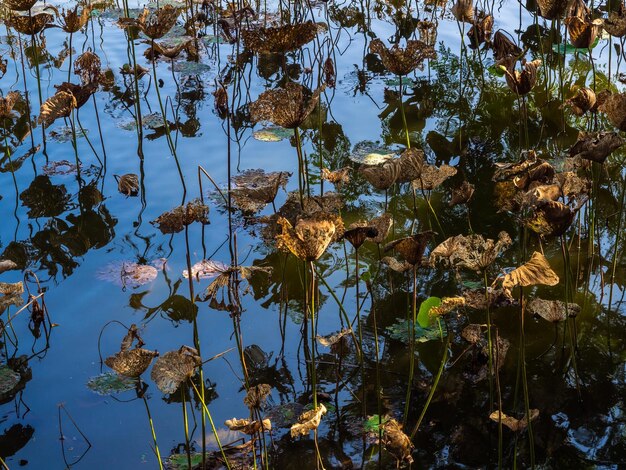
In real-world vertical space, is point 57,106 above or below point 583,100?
below

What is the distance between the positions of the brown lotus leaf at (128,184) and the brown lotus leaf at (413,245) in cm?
169

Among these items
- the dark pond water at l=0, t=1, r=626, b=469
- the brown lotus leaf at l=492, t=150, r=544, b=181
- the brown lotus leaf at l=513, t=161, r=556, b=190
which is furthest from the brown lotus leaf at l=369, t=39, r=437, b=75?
the brown lotus leaf at l=513, t=161, r=556, b=190

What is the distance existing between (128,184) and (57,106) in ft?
1.38

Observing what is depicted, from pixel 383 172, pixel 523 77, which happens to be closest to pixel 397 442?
pixel 383 172

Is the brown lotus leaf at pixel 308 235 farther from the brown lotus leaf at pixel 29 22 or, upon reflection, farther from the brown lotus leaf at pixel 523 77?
the brown lotus leaf at pixel 29 22

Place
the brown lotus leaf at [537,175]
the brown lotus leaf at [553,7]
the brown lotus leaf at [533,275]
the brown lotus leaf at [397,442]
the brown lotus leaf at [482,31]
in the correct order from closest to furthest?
1. the brown lotus leaf at [533,275]
2. the brown lotus leaf at [397,442]
3. the brown lotus leaf at [537,175]
4. the brown lotus leaf at [553,7]
5. the brown lotus leaf at [482,31]

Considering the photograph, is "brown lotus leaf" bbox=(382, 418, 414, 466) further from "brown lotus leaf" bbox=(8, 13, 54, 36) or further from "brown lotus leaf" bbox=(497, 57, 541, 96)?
"brown lotus leaf" bbox=(8, 13, 54, 36)

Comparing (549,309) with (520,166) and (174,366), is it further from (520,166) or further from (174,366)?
(174,366)

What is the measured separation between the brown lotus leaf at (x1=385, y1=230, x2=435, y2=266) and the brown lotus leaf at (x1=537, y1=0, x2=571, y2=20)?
1.77 metres

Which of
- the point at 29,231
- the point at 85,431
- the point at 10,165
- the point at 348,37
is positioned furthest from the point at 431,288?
the point at 348,37

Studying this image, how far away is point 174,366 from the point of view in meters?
1.69

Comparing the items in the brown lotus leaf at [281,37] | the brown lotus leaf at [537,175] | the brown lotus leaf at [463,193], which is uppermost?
the brown lotus leaf at [281,37]

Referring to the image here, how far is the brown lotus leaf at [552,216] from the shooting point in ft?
5.46

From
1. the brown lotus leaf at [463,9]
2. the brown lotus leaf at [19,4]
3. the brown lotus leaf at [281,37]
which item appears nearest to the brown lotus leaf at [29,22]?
the brown lotus leaf at [19,4]
